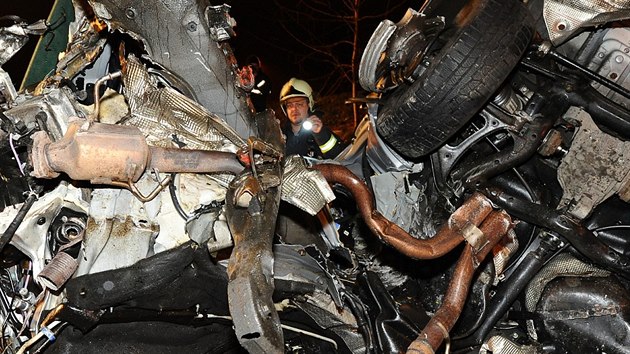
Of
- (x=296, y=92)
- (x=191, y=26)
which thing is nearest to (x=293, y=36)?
(x=296, y=92)

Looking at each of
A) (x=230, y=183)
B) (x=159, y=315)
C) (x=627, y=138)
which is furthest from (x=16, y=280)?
(x=627, y=138)

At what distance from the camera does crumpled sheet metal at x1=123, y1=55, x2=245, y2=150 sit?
281cm

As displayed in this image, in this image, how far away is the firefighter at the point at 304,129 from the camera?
20.0 feet

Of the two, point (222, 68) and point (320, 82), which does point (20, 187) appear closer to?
point (222, 68)

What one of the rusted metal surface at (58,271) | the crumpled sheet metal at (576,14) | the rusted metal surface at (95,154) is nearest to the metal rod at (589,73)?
the crumpled sheet metal at (576,14)

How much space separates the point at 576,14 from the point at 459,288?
56.4 inches

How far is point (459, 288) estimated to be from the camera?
295 centimetres

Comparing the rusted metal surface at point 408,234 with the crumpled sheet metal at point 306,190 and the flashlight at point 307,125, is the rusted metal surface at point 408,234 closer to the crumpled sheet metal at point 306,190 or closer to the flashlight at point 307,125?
the crumpled sheet metal at point 306,190

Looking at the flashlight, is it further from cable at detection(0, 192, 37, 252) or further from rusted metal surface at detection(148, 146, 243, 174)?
cable at detection(0, 192, 37, 252)

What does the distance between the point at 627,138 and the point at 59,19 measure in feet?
9.38

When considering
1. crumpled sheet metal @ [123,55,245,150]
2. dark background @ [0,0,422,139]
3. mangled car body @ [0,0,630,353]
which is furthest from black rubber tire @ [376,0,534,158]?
dark background @ [0,0,422,139]

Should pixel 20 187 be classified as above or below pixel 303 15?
above

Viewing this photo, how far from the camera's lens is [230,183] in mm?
2660

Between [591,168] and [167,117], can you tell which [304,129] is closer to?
[591,168]
